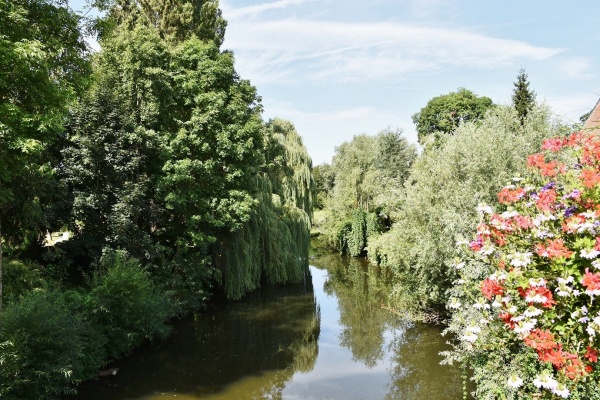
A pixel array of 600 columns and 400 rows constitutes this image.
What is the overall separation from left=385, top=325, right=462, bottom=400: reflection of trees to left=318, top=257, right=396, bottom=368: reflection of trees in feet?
2.39

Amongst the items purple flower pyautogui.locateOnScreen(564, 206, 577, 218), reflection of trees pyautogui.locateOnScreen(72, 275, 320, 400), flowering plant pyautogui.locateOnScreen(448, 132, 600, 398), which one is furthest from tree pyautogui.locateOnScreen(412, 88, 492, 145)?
purple flower pyautogui.locateOnScreen(564, 206, 577, 218)

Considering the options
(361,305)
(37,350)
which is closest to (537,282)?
(37,350)

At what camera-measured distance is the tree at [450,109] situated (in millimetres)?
46250

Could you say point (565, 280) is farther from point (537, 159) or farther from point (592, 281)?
point (537, 159)

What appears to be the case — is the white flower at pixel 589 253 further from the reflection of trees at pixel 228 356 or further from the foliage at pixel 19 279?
the foliage at pixel 19 279

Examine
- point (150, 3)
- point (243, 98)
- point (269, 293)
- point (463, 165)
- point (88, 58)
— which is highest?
point (150, 3)

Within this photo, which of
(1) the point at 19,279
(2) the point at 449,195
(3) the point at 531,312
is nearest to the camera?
(3) the point at 531,312

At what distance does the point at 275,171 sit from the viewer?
23750 mm

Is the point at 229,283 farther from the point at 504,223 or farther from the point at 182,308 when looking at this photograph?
the point at 504,223

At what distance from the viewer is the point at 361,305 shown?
65.6 ft

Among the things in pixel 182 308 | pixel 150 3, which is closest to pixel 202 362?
pixel 182 308

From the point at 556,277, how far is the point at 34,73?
9.12 m

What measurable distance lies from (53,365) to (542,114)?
1498 cm

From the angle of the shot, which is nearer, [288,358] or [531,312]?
[531,312]
